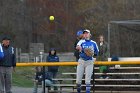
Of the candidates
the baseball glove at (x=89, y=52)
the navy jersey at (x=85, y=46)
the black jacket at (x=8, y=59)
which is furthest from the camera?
the black jacket at (x=8, y=59)

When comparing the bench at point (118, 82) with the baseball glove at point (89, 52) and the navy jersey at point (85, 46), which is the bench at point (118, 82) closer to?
the navy jersey at point (85, 46)

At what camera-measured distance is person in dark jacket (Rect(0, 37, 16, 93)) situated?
603 inches

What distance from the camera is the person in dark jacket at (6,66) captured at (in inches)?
603

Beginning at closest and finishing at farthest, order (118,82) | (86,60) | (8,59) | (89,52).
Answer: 1. (89,52)
2. (86,60)
3. (8,59)
4. (118,82)

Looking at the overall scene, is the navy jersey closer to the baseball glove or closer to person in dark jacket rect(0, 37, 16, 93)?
the baseball glove

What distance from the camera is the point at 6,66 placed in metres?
15.4

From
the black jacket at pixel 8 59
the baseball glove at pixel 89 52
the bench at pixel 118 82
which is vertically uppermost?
the baseball glove at pixel 89 52

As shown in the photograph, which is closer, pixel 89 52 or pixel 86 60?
pixel 89 52

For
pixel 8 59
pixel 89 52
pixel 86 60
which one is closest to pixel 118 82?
pixel 86 60

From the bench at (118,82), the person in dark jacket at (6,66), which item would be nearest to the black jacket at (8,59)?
the person in dark jacket at (6,66)

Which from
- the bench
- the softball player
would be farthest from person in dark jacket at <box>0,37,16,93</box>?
the softball player

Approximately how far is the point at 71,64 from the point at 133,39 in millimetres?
5680

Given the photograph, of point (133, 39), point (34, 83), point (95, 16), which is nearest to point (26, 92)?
point (34, 83)

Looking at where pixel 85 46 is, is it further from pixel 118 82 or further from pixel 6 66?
pixel 6 66
